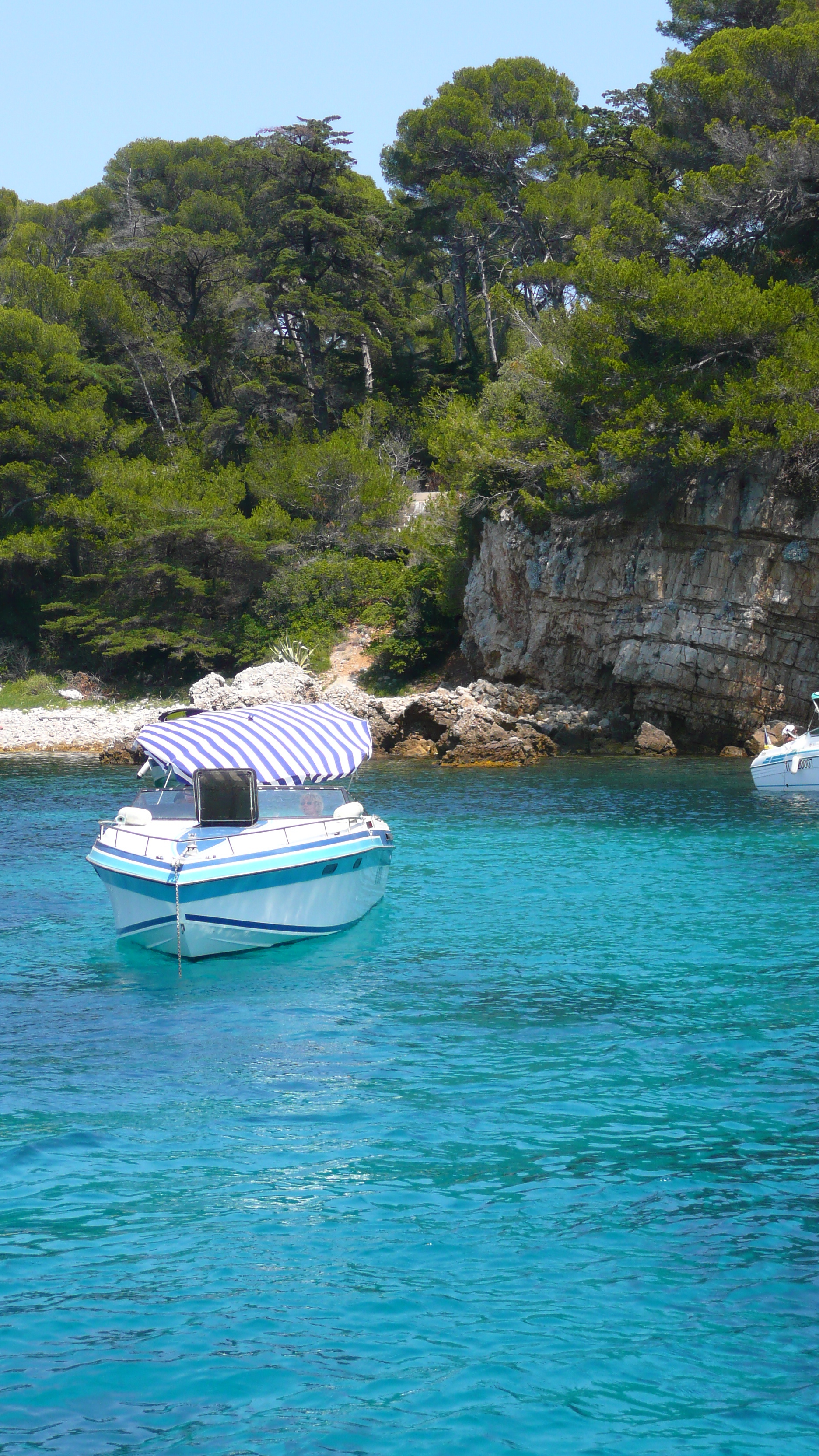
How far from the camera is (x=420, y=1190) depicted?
327 inches

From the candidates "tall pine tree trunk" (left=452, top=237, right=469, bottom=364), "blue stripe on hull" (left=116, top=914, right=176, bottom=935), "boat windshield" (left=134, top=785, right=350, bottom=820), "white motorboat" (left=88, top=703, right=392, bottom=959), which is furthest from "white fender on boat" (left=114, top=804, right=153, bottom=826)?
"tall pine tree trunk" (left=452, top=237, right=469, bottom=364)

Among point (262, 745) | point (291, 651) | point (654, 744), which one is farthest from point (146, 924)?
point (291, 651)

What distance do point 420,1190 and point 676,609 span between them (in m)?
28.6

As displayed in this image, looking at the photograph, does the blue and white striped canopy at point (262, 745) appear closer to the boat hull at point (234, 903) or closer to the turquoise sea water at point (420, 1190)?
the boat hull at point (234, 903)

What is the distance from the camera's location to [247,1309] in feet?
22.5

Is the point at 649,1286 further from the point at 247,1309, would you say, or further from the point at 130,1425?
the point at 130,1425

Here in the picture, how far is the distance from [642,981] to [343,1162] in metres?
5.82

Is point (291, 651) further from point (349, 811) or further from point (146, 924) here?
point (146, 924)

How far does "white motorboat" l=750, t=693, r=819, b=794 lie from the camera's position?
1038 inches

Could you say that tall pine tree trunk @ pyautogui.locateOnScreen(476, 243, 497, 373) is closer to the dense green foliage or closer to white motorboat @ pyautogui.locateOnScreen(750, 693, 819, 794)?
the dense green foliage

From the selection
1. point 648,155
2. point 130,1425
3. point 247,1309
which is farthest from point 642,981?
point 648,155

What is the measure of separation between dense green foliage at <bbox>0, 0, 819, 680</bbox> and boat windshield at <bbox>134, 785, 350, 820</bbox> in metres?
21.4

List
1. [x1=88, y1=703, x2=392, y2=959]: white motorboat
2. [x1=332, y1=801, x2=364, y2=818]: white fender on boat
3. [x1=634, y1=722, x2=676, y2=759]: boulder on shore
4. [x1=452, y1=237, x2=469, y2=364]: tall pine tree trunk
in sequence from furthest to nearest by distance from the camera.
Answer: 1. [x1=452, y1=237, x2=469, y2=364]: tall pine tree trunk
2. [x1=634, y1=722, x2=676, y2=759]: boulder on shore
3. [x1=332, y1=801, x2=364, y2=818]: white fender on boat
4. [x1=88, y1=703, x2=392, y2=959]: white motorboat

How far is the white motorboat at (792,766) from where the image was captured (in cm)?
2638
